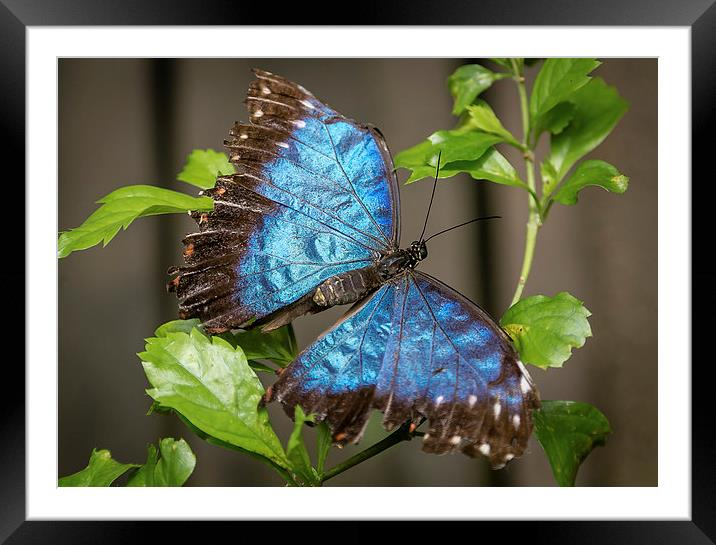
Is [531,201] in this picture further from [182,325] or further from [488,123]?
[182,325]

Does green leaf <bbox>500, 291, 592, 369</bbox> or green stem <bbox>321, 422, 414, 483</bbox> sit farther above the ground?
green leaf <bbox>500, 291, 592, 369</bbox>

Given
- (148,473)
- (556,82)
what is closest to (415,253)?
(556,82)

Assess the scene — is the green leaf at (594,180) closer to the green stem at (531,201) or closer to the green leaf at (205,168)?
the green stem at (531,201)

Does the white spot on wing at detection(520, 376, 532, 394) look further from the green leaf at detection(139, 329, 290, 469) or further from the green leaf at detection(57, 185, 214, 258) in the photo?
the green leaf at detection(57, 185, 214, 258)

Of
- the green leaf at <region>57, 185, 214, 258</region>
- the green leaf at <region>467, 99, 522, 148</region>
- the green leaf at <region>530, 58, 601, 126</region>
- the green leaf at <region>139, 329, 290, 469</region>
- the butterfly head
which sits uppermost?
the green leaf at <region>530, 58, 601, 126</region>

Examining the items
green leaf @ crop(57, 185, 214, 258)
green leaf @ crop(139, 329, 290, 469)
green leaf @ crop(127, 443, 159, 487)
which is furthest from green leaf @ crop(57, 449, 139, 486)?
green leaf @ crop(57, 185, 214, 258)
